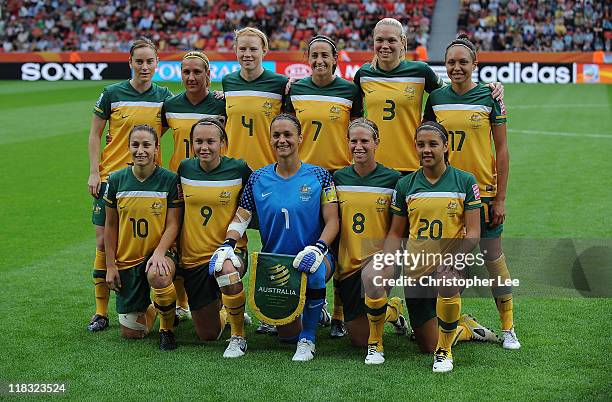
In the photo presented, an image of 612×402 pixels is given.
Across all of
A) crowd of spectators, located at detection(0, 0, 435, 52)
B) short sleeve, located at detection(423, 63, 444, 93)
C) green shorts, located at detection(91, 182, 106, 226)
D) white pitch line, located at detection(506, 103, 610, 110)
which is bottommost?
green shorts, located at detection(91, 182, 106, 226)

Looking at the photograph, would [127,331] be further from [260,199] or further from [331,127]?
[331,127]

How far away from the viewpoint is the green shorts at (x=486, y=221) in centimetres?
624

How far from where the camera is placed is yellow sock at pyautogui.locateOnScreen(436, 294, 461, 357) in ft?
18.5

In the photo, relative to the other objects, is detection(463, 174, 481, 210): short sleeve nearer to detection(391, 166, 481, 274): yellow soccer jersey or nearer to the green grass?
detection(391, 166, 481, 274): yellow soccer jersey

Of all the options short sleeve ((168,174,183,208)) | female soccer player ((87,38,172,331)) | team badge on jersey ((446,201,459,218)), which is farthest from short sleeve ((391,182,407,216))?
female soccer player ((87,38,172,331))

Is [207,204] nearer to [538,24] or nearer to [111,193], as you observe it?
[111,193]

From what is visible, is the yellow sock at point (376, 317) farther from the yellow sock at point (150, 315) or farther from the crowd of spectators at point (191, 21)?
the crowd of spectators at point (191, 21)

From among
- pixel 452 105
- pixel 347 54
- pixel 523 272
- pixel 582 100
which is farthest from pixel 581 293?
pixel 347 54

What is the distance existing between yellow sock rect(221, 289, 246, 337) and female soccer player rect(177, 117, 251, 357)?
0.26 meters

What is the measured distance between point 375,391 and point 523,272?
10.4 ft

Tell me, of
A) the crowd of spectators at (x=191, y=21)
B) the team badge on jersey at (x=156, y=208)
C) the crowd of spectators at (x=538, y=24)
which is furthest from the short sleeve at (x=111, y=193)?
the crowd of spectators at (x=191, y=21)

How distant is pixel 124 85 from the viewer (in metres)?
6.93

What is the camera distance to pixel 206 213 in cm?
632

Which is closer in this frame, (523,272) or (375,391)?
(375,391)
